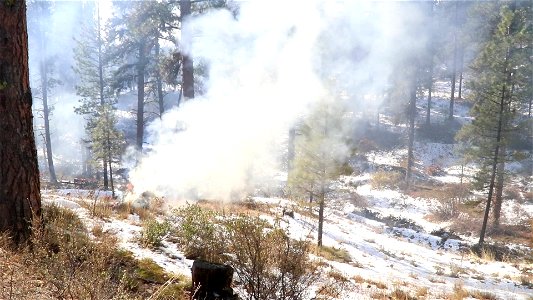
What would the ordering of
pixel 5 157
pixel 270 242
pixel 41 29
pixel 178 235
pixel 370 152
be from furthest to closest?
1. pixel 370 152
2. pixel 41 29
3. pixel 178 235
4. pixel 5 157
5. pixel 270 242

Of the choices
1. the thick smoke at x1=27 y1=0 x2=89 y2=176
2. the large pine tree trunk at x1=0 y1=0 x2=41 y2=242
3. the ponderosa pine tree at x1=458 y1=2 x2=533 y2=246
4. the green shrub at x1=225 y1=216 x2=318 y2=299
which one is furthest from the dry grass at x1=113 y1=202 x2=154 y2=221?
the thick smoke at x1=27 y1=0 x2=89 y2=176

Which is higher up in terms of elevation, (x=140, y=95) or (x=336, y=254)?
(x=140, y=95)

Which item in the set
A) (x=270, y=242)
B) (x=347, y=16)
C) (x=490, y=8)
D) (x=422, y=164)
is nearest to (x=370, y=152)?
(x=422, y=164)

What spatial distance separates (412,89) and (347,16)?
14.2m

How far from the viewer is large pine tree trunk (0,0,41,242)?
4.31 meters

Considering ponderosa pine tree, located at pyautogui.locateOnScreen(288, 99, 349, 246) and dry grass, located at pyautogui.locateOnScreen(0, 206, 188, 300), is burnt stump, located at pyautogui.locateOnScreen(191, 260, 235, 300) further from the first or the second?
ponderosa pine tree, located at pyautogui.locateOnScreen(288, 99, 349, 246)

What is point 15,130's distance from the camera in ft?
14.6

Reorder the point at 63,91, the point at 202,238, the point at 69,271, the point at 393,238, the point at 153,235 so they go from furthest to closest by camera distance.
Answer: the point at 63,91 < the point at 393,238 < the point at 153,235 < the point at 202,238 < the point at 69,271

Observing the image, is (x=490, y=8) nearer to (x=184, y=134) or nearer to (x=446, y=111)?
(x=446, y=111)

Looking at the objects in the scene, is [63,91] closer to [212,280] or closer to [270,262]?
[212,280]

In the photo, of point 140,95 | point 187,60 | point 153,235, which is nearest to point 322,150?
point 187,60

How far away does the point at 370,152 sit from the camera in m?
33.8

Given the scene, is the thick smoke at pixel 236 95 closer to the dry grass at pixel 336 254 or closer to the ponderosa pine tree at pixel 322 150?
the ponderosa pine tree at pixel 322 150

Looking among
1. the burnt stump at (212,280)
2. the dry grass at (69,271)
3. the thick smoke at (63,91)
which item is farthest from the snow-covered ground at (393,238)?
the thick smoke at (63,91)
